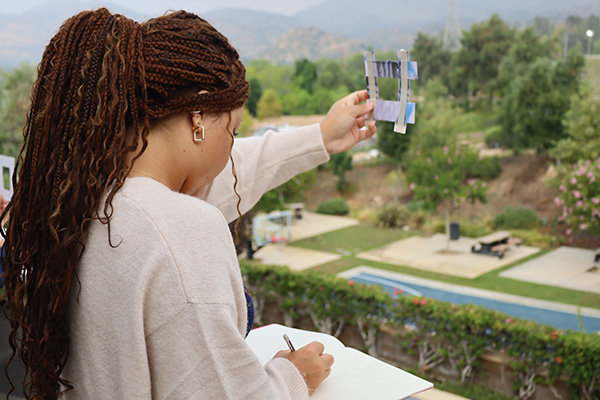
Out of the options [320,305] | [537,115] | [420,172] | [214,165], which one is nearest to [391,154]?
[420,172]

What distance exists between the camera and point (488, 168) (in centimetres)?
774

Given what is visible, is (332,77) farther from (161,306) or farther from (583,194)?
(161,306)

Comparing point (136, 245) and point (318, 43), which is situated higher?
point (318, 43)

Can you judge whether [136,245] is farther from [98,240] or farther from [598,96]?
[598,96]

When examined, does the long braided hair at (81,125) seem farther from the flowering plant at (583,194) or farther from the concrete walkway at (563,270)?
the concrete walkway at (563,270)

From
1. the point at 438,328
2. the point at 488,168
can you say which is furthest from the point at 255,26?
the point at 438,328

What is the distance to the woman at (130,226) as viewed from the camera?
1.55 ft

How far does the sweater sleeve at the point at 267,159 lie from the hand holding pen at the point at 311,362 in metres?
0.31

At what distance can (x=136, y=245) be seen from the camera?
1.56ft

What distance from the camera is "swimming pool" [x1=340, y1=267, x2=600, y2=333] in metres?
6.02

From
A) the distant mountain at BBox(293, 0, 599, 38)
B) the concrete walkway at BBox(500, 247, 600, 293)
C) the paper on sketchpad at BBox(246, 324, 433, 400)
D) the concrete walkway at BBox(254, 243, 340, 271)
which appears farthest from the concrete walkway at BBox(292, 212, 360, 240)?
the paper on sketchpad at BBox(246, 324, 433, 400)

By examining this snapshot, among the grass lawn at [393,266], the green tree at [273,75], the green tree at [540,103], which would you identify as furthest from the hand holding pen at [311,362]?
the green tree at [273,75]

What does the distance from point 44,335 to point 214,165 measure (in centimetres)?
21

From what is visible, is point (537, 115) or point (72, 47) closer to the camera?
point (72, 47)
